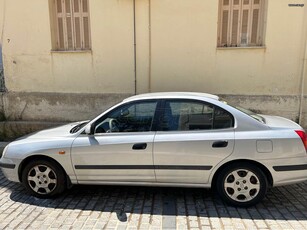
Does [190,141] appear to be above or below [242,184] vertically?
above

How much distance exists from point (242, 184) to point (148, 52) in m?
4.00

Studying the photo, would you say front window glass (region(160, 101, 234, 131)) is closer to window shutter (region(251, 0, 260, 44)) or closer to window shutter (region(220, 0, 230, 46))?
window shutter (region(220, 0, 230, 46))

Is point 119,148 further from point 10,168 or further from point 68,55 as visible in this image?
point 68,55

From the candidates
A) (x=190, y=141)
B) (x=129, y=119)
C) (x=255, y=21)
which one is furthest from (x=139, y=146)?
(x=255, y=21)

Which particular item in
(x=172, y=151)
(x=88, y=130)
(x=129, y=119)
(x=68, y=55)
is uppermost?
(x=68, y=55)

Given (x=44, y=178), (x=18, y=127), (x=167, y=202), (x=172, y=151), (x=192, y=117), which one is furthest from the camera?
(x=18, y=127)

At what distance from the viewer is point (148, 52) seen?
621 cm

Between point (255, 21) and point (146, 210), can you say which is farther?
point (255, 21)

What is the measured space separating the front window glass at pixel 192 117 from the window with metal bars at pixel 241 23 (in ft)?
10.9

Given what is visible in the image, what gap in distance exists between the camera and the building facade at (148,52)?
19.4 feet

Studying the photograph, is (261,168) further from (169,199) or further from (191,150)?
(169,199)

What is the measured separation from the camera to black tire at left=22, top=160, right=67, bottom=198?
350 cm

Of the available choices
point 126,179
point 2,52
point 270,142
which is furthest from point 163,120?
point 2,52

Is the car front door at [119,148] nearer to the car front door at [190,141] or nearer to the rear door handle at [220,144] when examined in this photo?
the car front door at [190,141]
